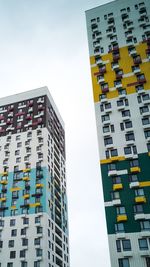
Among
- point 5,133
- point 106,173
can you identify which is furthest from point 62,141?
point 106,173

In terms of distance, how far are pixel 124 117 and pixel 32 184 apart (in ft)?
106

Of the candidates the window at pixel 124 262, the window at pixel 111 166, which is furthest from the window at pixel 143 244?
the window at pixel 111 166

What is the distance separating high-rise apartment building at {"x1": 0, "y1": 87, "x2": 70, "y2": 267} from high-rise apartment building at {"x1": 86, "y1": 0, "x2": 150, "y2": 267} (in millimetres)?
27214

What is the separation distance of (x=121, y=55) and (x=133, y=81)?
21.6 ft

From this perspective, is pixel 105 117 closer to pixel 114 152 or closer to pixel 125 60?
pixel 114 152

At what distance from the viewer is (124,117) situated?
44.8 meters

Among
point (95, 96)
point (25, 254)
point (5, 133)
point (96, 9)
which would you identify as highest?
point (96, 9)

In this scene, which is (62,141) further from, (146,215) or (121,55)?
(146,215)

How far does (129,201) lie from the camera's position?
37.9 m

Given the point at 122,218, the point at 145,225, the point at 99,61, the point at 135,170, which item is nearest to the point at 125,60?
the point at 99,61

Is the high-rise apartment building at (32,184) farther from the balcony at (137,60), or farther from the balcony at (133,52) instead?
the balcony at (137,60)

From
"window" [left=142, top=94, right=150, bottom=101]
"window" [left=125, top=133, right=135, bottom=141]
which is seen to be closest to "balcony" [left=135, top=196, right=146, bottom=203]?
"window" [left=125, top=133, right=135, bottom=141]

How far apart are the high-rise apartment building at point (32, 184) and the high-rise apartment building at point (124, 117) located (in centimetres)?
2721

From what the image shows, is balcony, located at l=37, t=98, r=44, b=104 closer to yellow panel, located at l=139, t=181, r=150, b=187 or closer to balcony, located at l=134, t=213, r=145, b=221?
yellow panel, located at l=139, t=181, r=150, b=187
